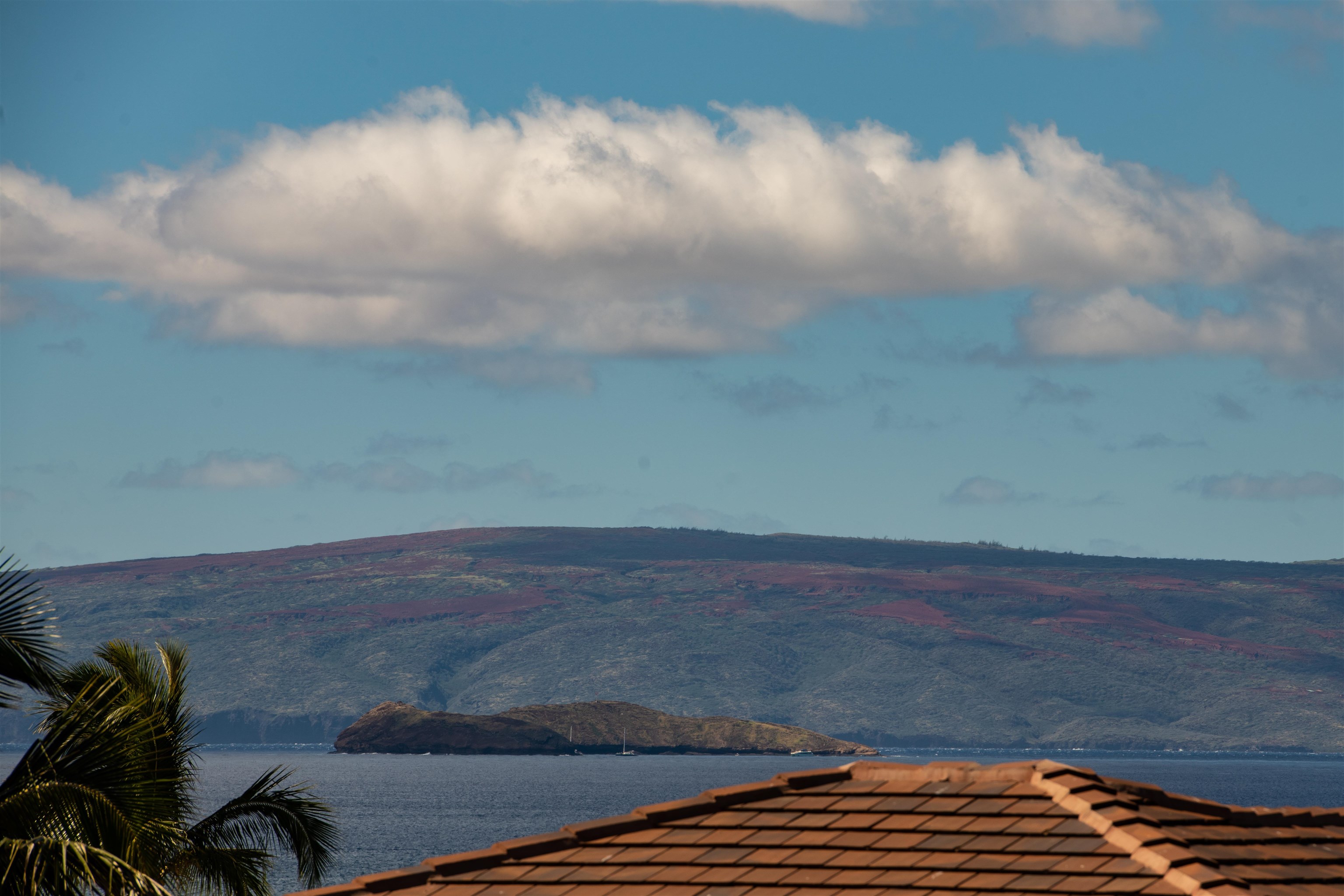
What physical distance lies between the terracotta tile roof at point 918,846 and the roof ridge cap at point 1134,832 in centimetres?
1

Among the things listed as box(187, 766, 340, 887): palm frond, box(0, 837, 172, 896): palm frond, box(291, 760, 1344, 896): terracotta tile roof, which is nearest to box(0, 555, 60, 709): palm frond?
box(0, 837, 172, 896): palm frond

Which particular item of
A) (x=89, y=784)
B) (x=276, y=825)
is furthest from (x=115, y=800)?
(x=276, y=825)

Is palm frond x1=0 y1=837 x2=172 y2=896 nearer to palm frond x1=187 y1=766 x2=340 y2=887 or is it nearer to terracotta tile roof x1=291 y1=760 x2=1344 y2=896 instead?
terracotta tile roof x1=291 y1=760 x2=1344 y2=896

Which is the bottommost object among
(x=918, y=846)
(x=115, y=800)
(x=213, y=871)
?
(x=213, y=871)

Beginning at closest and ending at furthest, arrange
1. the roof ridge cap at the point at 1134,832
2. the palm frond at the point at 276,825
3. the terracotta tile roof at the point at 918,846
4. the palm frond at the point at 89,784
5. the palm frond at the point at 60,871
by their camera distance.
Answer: the roof ridge cap at the point at 1134,832, the terracotta tile roof at the point at 918,846, the palm frond at the point at 60,871, the palm frond at the point at 89,784, the palm frond at the point at 276,825

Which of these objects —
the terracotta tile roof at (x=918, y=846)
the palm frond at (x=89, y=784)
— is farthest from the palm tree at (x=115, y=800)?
the terracotta tile roof at (x=918, y=846)

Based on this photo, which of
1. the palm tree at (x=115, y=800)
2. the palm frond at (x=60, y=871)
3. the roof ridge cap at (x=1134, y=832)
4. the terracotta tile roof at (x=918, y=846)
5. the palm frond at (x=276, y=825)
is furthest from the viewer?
Answer: the palm frond at (x=276, y=825)

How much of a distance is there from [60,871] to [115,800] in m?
1.49

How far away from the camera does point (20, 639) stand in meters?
15.8

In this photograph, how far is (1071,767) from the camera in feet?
42.5

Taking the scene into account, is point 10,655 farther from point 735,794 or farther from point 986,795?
point 986,795

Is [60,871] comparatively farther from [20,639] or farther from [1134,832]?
[1134,832]

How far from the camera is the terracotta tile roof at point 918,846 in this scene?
11242mm

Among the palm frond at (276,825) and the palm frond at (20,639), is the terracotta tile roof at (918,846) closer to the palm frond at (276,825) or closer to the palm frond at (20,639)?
the palm frond at (20,639)
